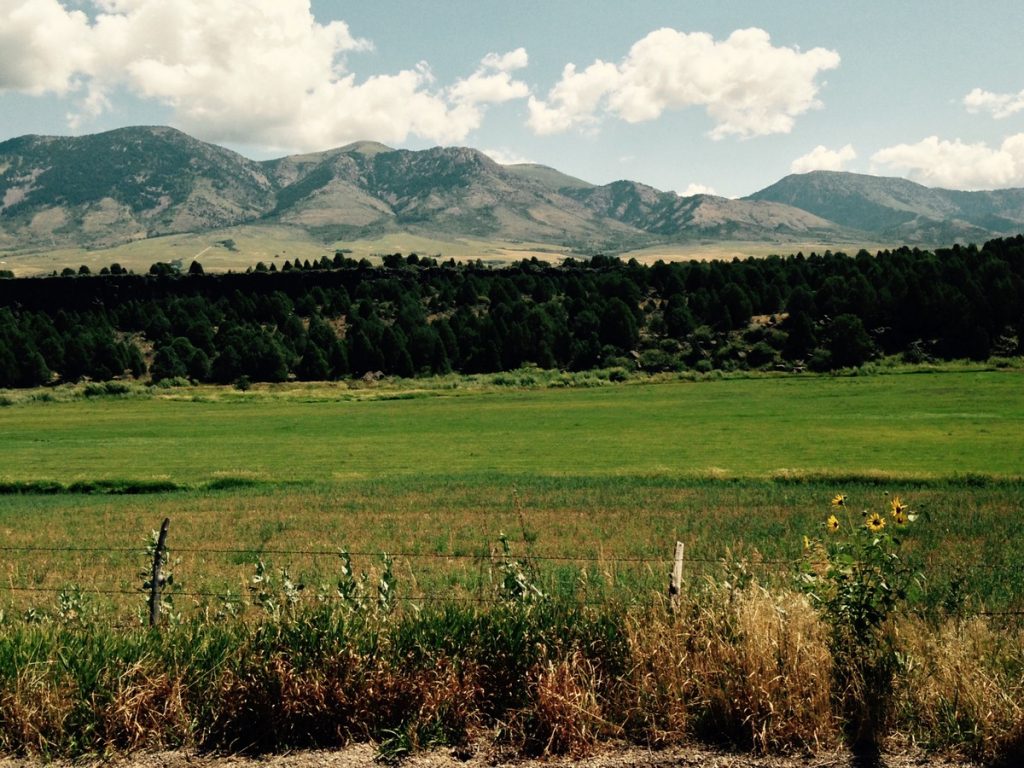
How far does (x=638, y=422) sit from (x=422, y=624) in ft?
168

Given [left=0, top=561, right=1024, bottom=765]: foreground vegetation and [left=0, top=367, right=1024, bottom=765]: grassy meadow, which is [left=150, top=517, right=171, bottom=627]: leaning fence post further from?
[left=0, top=561, right=1024, bottom=765]: foreground vegetation

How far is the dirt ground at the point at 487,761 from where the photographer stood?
684 centimetres

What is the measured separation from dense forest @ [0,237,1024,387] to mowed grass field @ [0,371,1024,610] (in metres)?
25.6

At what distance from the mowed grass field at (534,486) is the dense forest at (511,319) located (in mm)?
25588

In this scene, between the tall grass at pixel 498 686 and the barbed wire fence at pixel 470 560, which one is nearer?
the tall grass at pixel 498 686

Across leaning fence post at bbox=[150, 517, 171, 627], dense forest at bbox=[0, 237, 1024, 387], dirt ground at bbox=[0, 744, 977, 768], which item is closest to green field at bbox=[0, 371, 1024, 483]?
dense forest at bbox=[0, 237, 1024, 387]

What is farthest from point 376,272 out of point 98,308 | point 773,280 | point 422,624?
point 422,624

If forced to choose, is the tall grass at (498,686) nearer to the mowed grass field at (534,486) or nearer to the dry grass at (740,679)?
the dry grass at (740,679)

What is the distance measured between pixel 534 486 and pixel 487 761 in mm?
26928

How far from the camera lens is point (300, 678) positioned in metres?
7.46

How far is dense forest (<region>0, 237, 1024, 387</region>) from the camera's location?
3844 inches

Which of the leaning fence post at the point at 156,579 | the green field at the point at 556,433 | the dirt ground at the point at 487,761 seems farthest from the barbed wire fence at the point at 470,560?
the green field at the point at 556,433

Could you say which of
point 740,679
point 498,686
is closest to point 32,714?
point 498,686

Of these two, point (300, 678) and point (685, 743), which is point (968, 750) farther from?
point (300, 678)
